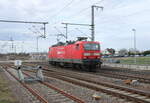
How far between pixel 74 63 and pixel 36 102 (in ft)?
62.0

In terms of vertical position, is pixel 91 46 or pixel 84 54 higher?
pixel 91 46

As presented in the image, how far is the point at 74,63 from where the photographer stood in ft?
93.7

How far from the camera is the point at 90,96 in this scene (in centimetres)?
1073

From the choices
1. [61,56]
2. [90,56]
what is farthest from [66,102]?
[61,56]

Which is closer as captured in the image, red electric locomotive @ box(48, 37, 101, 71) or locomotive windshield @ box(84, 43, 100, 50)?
red electric locomotive @ box(48, 37, 101, 71)

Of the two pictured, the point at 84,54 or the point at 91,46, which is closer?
the point at 84,54

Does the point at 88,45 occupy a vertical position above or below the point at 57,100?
above

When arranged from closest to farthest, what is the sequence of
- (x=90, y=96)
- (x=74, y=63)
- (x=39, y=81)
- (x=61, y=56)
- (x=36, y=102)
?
1. (x=36, y=102)
2. (x=90, y=96)
3. (x=39, y=81)
4. (x=74, y=63)
5. (x=61, y=56)

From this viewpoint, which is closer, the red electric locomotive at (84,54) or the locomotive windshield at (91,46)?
the red electric locomotive at (84,54)

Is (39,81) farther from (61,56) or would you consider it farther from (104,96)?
(61,56)

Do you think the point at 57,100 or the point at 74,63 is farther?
the point at 74,63

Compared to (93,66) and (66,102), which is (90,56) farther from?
(66,102)

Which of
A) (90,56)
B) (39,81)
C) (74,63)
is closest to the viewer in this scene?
(39,81)

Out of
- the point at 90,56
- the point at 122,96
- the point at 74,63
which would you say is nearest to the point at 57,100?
the point at 122,96
